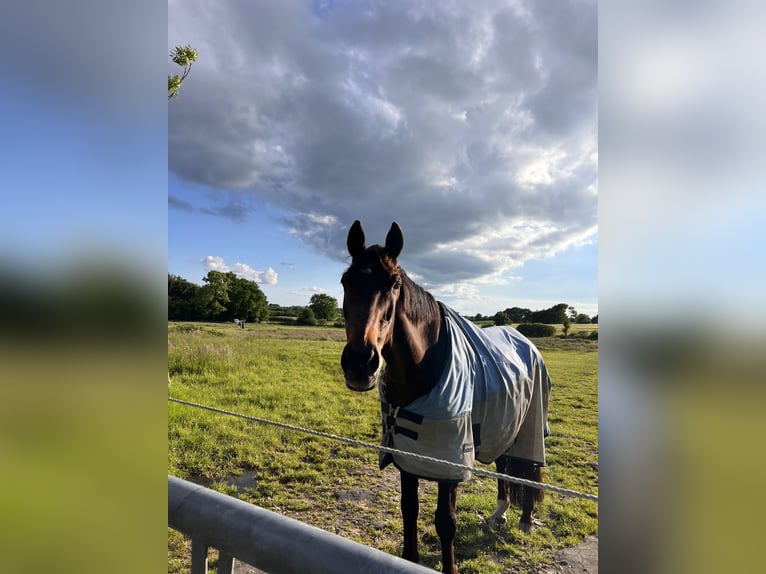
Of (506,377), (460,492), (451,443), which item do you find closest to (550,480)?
(460,492)

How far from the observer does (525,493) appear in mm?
2891

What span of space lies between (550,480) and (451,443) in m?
2.72

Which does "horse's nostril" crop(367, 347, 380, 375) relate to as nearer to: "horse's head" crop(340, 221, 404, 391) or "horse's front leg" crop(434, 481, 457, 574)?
"horse's head" crop(340, 221, 404, 391)

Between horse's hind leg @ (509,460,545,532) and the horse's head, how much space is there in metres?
1.88

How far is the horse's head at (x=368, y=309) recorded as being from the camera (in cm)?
169

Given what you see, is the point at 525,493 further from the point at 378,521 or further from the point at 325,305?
the point at 325,305

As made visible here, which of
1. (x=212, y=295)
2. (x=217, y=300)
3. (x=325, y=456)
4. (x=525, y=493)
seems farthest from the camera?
(x=217, y=300)

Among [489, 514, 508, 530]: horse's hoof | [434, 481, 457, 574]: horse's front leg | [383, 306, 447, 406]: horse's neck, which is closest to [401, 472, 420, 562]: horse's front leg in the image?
[434, 481, 457, 574]: horse's front leg

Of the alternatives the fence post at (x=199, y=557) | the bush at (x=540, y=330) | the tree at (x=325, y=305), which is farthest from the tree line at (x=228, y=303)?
the fence post at (x=199, y=557)

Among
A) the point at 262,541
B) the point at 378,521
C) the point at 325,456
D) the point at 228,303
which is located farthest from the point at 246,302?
the point at 262,541

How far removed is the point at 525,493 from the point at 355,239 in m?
2.37

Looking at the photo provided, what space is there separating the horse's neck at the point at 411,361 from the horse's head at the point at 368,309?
0.09 m
